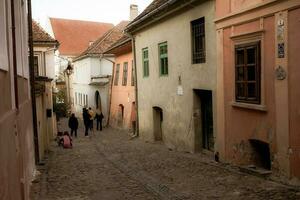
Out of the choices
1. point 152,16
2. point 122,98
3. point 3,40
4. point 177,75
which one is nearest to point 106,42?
point 122,98

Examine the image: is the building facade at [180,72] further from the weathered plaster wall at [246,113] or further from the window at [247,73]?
the window at [247,73]

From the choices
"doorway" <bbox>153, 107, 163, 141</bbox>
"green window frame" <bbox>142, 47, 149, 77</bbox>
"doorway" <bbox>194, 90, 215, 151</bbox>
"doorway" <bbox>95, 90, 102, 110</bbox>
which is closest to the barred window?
"green window frame" <bbox>142, 47, 149, 77</bbox>

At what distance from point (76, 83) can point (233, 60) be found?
36.6 metres

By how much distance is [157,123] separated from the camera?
20.1 m

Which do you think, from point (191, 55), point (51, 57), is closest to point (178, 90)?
point (191, 55)

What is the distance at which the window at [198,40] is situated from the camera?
14.0 m

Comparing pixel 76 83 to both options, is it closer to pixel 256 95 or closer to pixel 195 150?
pixel 195 150

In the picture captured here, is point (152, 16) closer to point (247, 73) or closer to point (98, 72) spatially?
point (247, 73)

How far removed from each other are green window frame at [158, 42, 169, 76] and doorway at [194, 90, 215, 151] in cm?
305

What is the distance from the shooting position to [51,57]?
26.9m

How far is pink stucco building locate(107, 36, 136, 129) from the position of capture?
2519 cm

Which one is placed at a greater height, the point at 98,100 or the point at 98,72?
the point at 98,72

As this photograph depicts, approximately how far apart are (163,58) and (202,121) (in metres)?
4.13

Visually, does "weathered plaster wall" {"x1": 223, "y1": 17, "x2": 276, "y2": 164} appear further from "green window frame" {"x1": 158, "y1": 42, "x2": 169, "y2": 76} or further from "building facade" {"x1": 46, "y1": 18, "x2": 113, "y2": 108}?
"building facade" {"x1": 46, "y1": 18, "x2": 113, "y2": 108}
